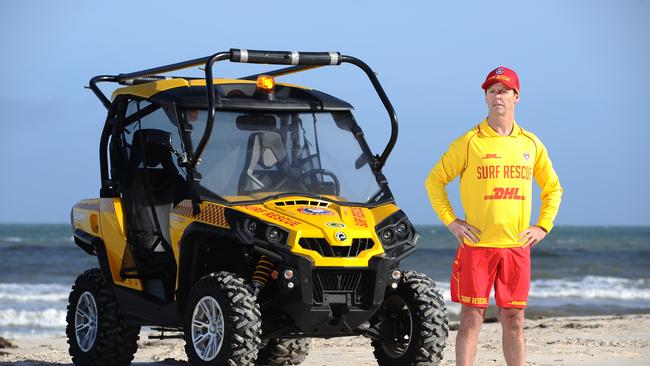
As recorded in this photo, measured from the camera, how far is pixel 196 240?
27.9ft

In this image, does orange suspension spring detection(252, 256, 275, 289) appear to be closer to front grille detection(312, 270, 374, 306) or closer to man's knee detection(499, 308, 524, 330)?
front grille detection(312, 270, 374, 306)

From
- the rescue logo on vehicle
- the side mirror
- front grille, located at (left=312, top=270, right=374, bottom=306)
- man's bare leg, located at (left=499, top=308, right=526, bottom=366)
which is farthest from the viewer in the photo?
the side mirror

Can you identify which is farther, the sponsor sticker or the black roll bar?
the black roll bar

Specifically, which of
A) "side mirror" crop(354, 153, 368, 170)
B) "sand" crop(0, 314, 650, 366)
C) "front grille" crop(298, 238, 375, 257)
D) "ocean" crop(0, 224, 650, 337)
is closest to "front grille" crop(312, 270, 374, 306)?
"front grille" crop(298, 238, 375, 257)

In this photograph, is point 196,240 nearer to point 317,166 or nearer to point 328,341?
point 317,166

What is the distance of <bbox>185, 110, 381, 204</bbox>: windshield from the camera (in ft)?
28.0

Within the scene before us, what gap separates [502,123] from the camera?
6.97m

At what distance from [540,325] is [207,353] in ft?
28.4

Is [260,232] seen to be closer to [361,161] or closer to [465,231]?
[361,161]

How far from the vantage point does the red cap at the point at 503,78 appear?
6.82 m

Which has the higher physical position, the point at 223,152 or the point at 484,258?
the point at 223,152

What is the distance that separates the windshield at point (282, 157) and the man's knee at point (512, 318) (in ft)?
6.56

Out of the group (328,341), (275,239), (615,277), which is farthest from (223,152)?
(615,277)

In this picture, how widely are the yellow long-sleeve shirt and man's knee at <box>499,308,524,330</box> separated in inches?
14.7
